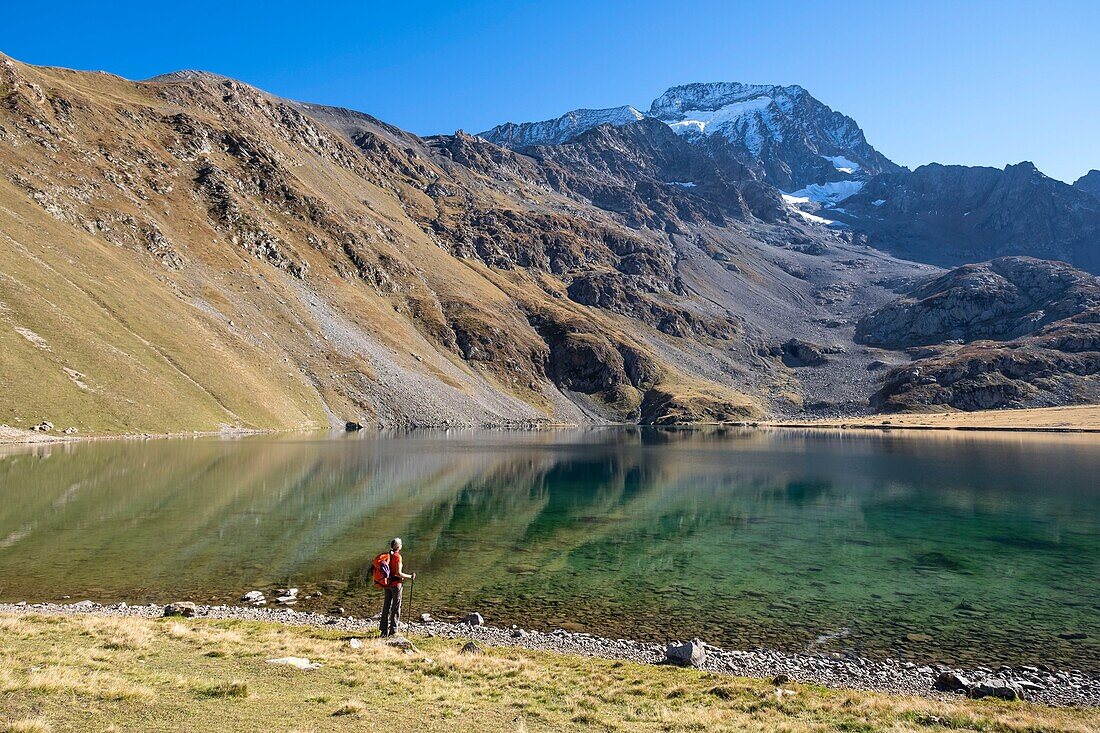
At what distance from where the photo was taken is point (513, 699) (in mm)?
15320

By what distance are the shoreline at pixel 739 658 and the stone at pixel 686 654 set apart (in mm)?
266

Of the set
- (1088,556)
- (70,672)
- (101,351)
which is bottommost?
(1088,556)

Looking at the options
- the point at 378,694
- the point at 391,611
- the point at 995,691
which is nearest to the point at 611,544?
the point at 391,611

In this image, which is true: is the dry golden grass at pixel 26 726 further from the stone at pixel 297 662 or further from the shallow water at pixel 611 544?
the shallow water at pixel 611 544

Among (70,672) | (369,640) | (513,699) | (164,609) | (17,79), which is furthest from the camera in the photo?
(17,79)

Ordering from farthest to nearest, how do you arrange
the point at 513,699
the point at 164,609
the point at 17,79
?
the point at 17,79 → the point at 164,609 → the point at 513,699

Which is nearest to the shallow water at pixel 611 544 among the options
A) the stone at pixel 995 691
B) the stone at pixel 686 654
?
the stone at pixel 686 654

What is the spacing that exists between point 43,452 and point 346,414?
7536 cm

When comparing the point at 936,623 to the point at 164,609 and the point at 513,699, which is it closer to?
the point at 513,699

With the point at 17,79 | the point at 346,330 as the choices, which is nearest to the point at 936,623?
the point at 346,330

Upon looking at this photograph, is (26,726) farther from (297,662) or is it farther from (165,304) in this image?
(165,304)

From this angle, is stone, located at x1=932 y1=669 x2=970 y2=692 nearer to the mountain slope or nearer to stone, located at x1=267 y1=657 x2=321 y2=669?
stone, located at x1=267 y1=657 x2=321 y2=669

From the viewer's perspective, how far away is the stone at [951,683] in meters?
18.1

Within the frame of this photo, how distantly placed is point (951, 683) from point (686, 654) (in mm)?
7547
